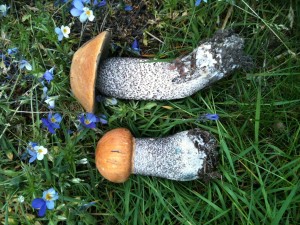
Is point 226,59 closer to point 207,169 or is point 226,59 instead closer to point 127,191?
point 207,169

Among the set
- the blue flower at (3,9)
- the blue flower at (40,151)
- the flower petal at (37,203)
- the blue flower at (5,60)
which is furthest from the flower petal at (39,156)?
the blue flower at (3,9)

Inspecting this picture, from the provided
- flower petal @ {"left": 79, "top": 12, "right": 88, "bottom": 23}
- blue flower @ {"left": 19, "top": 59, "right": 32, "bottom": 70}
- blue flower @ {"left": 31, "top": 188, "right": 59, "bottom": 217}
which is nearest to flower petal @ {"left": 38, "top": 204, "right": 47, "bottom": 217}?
blue flower @ {"left": 31, "top": 188, "right": 59, "bottom": 217}

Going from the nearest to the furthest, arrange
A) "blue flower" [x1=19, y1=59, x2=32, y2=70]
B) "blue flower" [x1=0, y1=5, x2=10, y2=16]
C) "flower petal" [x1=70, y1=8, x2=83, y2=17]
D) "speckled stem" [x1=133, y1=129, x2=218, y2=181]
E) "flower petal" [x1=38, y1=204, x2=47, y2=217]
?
1. "flower petal" [x1=38, y1=204, x2=47, y2=217]
2. "speckled stem" [x1=133, y1=129, x2=218, y2=181]
3. "flower petal" [x1=70, y1=8, x2=83, y2=17]
4. "blue flower" [x1=19, y1=59, x2=32, y2=70]
5. "blue flower" [x1=0, y1=5, x2=10, y2=16]

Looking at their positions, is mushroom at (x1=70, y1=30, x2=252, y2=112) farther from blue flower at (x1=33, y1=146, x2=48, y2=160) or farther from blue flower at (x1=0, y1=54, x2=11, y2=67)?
blue flower at (x1=0, y1=54, x2=11, y2=67)

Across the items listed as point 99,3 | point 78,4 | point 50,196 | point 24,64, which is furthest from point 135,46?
point 50,196

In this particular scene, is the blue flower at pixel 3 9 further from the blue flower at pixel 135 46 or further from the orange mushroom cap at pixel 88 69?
the blue flower at pixel 135 46

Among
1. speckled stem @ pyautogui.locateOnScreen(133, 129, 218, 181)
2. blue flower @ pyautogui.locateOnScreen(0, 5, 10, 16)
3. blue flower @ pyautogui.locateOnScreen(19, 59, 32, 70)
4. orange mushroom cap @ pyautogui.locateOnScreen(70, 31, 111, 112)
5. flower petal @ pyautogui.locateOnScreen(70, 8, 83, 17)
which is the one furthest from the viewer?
blue flower @ pyautogui.locateOnScreen(0, 5, 10, 16)
